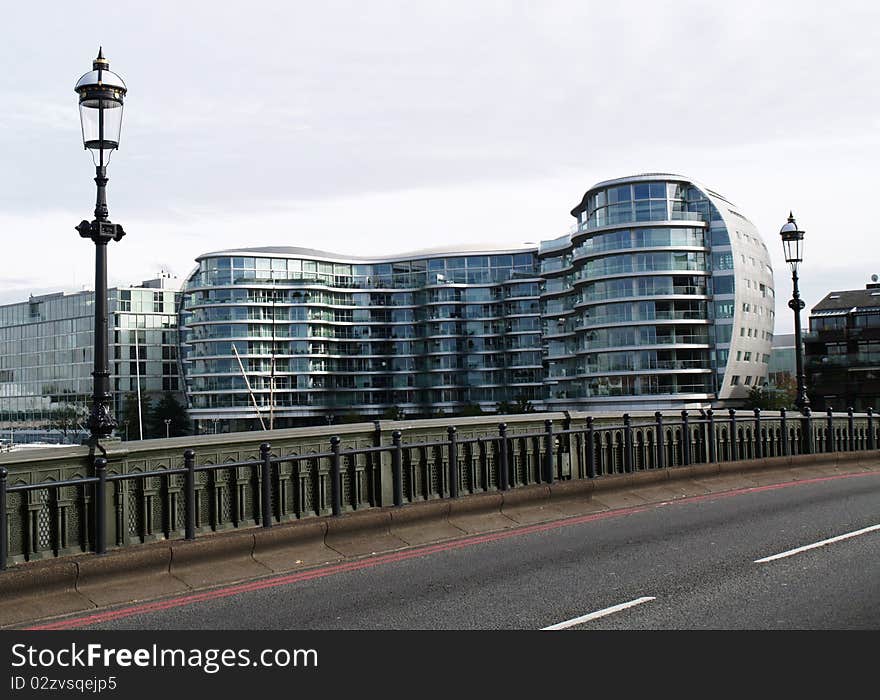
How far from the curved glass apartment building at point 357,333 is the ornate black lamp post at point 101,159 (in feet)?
357

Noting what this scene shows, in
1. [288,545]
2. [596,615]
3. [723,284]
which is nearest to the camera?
[596,615]

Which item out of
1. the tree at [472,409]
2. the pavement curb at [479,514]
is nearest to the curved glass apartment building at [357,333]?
the tree at [472,409]

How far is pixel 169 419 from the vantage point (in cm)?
13112

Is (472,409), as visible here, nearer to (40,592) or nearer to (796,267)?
(796,267)

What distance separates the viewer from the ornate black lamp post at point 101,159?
11.0 metres

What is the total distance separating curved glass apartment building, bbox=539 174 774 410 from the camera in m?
91.0

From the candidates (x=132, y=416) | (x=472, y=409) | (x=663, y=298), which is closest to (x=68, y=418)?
(x=132, y=416)

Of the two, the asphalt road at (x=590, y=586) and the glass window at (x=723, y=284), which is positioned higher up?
the glass window at (x=723, y=284)

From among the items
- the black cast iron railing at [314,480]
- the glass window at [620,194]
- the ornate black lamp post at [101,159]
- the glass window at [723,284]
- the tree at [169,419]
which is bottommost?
the tree at [169,419]

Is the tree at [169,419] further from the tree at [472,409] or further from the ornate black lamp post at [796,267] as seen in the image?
the ornate black lamp post at [796,267]

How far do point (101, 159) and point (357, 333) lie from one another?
392 feet

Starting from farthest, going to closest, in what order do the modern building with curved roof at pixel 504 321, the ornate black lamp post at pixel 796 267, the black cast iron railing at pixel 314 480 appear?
the modern building with curved roof at pixel 504 321 → the ornate black lamp post at pixel 796 267 → the black cast iron railing at pixel 314 480
